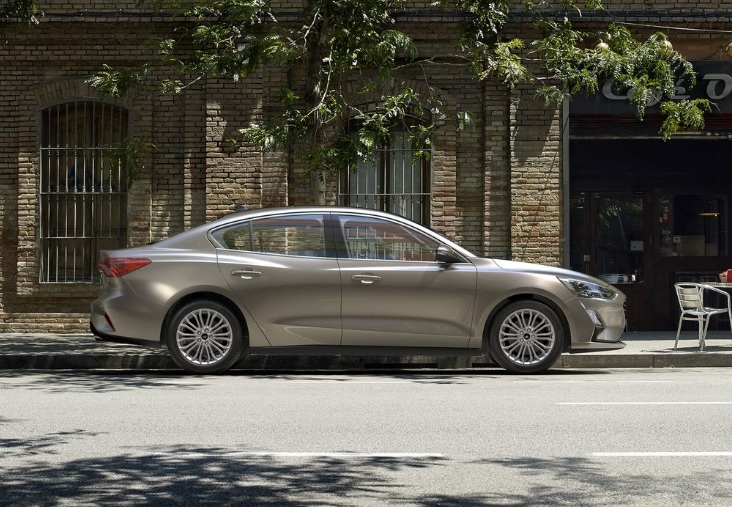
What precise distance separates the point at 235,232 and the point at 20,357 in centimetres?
300

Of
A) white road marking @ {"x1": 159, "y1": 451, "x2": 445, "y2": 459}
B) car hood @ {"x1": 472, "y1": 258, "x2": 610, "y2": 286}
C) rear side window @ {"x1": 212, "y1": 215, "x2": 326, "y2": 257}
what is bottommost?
white road marking @ {"x1": 159, "y1": 451, "x2": 445, "y2": 459}

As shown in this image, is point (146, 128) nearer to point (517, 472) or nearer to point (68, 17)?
point (68, 17)

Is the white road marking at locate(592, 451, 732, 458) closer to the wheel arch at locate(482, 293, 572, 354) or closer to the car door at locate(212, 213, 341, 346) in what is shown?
the wheel arch at locate(482, 293, 572, 354)

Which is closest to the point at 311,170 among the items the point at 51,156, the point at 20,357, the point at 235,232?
the point at 235,232

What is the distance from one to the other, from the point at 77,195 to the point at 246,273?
7.18m

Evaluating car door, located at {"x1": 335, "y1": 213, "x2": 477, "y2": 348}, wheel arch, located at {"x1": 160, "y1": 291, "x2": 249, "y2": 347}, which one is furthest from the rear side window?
wheel arch, located at {"x1": 160, "y1": 291, "x2": 249, "y2": 347}

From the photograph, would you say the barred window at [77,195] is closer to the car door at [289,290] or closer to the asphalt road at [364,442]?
the car door at [289,290]

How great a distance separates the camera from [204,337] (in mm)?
12344

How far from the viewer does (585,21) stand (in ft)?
60.3

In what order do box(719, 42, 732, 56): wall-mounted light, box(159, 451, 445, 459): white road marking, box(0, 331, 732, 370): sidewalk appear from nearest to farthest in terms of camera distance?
box(159, 451, 445, 459): white road marking < box(0, 331, 732, 370): sidewalk < box(719, 42, 732, 56): wall-mounted light

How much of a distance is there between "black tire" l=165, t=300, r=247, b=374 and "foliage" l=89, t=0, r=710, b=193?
10.7 ft

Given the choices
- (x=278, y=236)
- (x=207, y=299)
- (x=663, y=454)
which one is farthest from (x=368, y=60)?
(x=663, y=454)

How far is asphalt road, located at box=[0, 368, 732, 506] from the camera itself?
621cm

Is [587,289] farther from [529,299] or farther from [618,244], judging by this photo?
[618,244]
